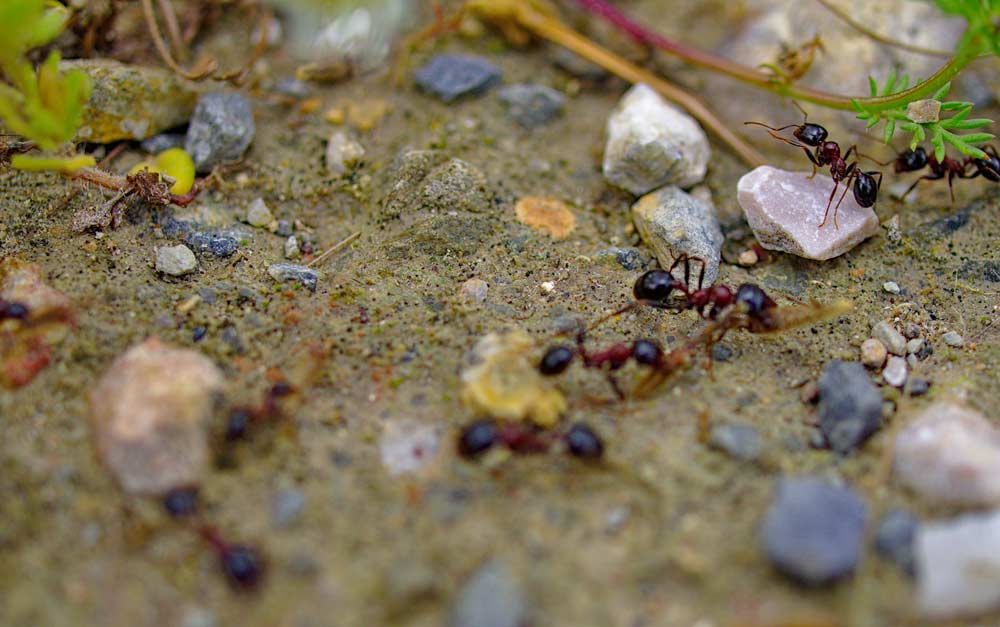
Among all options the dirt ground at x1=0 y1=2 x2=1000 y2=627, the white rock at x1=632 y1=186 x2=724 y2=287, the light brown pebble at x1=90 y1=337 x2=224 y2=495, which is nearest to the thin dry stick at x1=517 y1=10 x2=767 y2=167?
the dirt ground at x1=0 y1=2 x2=1000 y2=627

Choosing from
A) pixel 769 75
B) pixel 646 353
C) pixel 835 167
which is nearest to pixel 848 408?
pixel 646 353

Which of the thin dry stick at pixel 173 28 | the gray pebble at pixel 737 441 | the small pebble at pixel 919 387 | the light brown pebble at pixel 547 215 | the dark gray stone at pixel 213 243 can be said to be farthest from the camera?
the thin dry stick at pixel 173 28

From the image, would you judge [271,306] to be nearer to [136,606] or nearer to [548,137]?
[136,606]

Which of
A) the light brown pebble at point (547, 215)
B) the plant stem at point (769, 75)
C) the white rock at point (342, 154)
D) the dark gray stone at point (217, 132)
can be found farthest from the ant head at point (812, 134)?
the dark gray stone at point (217, 132)

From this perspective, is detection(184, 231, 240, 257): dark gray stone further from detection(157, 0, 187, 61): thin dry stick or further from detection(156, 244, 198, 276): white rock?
detection(157, 0, 187, 61): thin dry stick

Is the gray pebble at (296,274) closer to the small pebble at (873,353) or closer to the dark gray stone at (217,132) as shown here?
the dark gray stone at (217,132)
